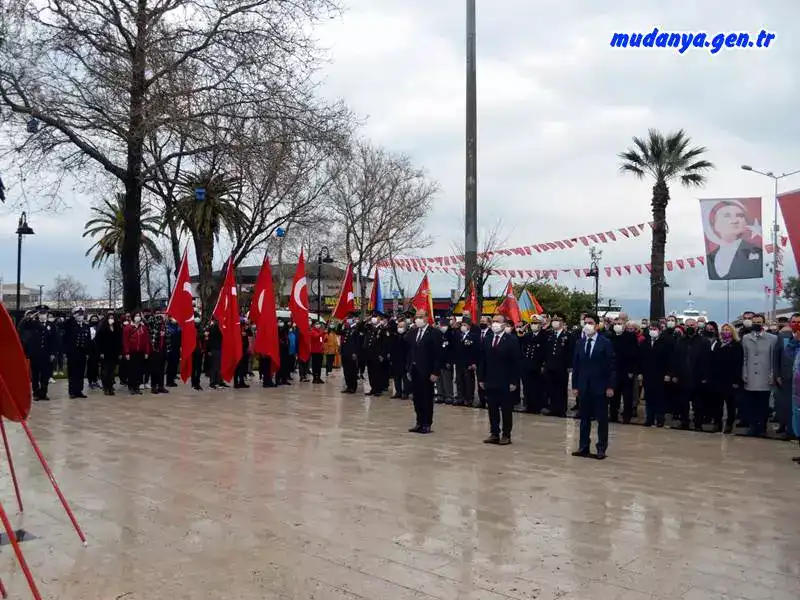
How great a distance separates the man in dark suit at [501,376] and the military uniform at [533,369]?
423 centimetres

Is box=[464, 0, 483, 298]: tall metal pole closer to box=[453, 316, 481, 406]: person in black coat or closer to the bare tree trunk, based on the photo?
box=[453, 316, 481, 406]: person in black coat

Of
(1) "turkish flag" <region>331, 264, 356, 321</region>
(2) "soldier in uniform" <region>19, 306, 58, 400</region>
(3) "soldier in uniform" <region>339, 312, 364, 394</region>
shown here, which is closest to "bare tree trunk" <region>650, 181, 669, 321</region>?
(1) "turkish flag" <region>331, 264, 356, 321</region>

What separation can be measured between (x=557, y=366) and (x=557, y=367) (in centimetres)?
3

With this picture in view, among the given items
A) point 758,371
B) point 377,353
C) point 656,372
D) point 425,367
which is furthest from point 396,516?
point 377,353

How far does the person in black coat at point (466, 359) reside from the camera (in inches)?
639

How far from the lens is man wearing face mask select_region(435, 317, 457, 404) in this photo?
55.3 feet

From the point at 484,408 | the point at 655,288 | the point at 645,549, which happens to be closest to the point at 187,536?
the point at 645,549

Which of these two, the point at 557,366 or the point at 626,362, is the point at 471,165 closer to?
the point at 557,366

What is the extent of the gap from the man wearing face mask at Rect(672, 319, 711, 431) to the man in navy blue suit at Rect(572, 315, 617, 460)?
12.2 ft

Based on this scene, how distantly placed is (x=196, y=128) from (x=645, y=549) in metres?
15.1

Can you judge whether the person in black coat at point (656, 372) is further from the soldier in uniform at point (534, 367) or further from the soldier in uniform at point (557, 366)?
the soldier in uniform at point (534, 367)

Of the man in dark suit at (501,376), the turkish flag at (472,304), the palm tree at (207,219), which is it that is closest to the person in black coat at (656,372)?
the man in dark suit at (501,376)

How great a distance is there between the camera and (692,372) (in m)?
13.7

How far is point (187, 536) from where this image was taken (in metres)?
6.33
